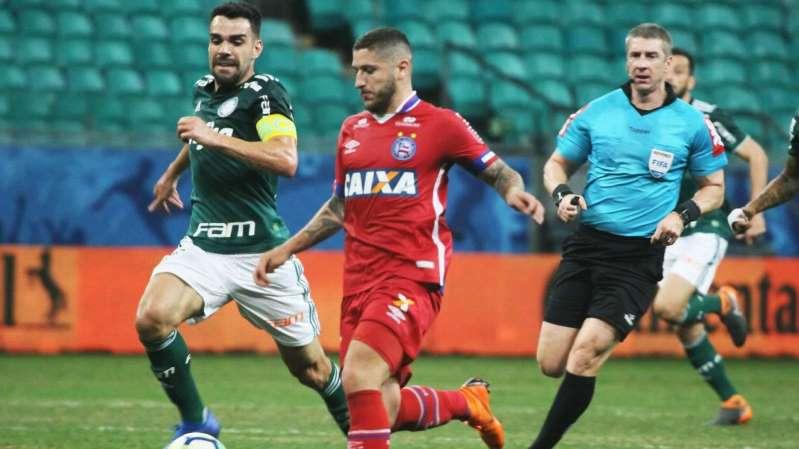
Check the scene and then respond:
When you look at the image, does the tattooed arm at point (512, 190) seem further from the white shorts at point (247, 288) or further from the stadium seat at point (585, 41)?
the stadium seat at point (585, 41)

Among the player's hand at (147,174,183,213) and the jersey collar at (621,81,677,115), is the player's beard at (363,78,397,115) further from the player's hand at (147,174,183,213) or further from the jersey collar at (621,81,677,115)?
the player's hand at (147,174,183,213)

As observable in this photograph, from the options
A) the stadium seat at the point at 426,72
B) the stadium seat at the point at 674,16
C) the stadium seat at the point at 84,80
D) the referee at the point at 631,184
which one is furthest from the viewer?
the stadium seat at the point at 674,16

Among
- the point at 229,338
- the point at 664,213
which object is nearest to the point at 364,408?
the point at 664,213

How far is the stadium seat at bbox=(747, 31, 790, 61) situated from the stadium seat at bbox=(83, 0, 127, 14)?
8924 millimetres

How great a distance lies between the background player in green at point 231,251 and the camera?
765 centimetres

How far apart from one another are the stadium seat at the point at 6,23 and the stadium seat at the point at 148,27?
→ 1.49 m

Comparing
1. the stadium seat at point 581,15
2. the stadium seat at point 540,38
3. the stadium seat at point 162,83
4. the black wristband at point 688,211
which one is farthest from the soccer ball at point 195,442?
the stadium seat at point 581,15

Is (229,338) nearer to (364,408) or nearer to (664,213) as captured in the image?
(664,213)

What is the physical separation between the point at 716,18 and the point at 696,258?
1184cm

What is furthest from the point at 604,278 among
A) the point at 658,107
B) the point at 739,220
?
the point at 658,107

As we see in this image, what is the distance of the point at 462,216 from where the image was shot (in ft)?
56.5

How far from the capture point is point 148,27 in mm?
19094

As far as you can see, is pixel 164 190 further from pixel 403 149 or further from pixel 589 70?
pixel 589 70

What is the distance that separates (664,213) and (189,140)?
2.58 m
